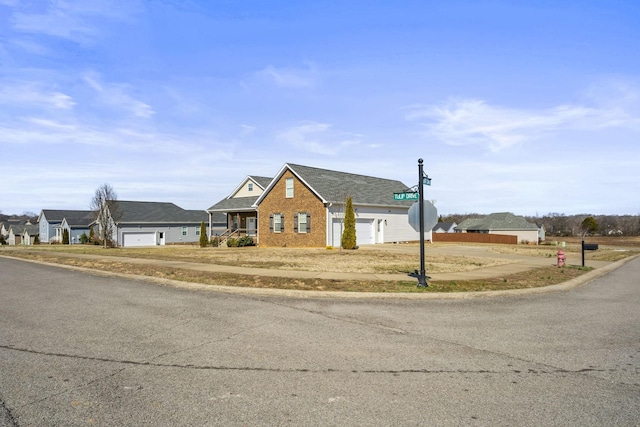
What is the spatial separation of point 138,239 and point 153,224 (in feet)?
8.24

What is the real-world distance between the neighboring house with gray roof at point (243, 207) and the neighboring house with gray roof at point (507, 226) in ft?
133

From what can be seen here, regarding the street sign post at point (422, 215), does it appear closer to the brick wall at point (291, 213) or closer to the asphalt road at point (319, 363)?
the asphalt road at point (319, 363)

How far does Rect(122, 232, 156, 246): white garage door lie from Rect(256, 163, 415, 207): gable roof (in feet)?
75.2

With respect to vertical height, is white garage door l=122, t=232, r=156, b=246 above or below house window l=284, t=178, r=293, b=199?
below

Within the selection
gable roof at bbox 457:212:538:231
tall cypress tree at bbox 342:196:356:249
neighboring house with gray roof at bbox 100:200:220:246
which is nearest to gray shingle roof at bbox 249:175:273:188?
tall cypress tree at bbox 342:196:356:249

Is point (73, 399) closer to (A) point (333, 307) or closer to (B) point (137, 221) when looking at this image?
(A) point (333, 307)

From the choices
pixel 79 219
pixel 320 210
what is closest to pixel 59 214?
pixel 79 219

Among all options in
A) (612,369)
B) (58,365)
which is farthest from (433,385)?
(58,365)

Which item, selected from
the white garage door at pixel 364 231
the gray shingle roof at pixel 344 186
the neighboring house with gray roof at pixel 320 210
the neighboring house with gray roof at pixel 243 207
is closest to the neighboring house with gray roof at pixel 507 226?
the gray shingle roof at pixel 344 186

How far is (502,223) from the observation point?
70250 mm

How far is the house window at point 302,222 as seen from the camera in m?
33.6

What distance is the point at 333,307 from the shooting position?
32.7 feet

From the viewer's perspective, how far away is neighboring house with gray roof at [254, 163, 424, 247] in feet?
108

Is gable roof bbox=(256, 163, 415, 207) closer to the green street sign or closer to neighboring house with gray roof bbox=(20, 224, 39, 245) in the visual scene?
the green street sign
